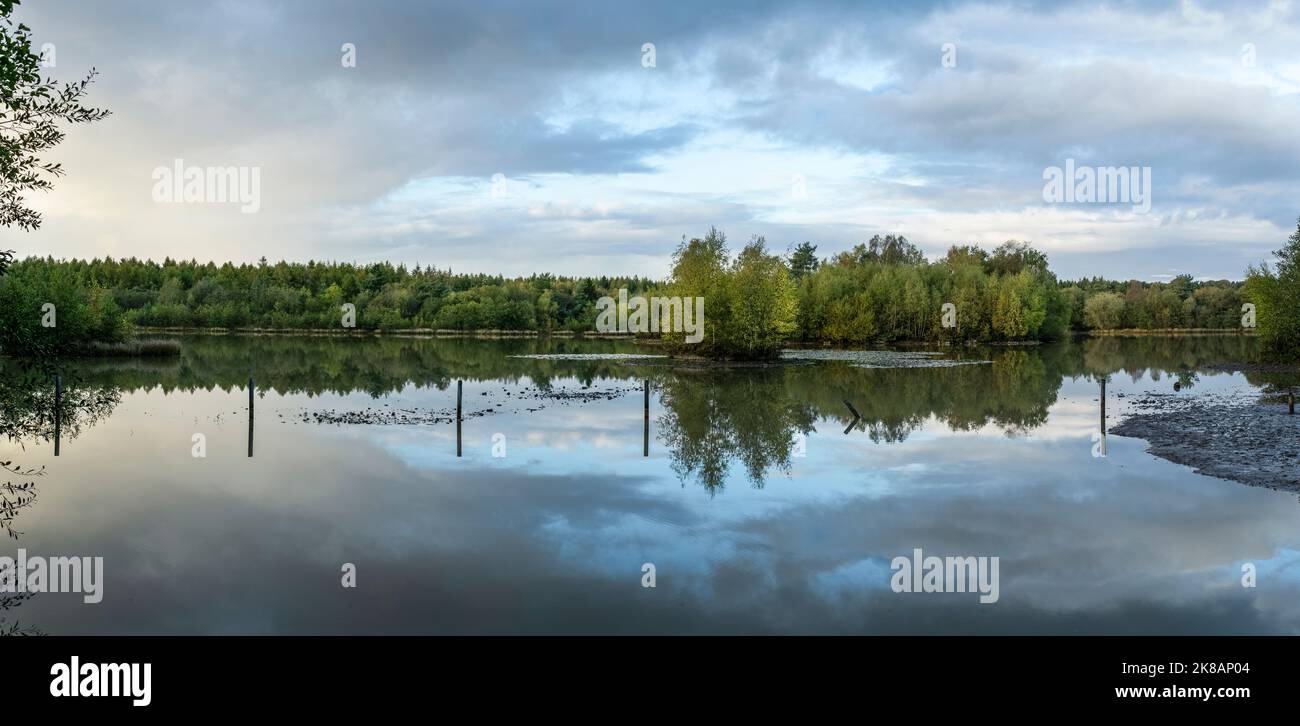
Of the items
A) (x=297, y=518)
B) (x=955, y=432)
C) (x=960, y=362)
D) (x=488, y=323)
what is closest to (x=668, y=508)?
(x=297, y=518)

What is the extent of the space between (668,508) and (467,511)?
13.4 ft

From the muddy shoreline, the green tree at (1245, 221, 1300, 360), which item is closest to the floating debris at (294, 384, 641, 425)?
the muddy shoreline

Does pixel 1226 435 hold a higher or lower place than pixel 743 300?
lower

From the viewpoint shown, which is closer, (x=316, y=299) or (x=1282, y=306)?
(x=1282, y=306)

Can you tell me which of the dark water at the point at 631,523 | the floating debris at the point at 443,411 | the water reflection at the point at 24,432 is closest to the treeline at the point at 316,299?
the water reflection at the point at 24,432

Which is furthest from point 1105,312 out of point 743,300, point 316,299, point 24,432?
point 24,432

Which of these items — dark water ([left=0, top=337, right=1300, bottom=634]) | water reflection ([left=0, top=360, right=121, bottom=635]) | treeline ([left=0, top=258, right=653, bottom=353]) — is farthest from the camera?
treeline ([left=0, top=258, right=653, bottom=353])

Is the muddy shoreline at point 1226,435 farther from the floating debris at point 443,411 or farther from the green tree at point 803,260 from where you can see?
the green tree at point 803,260

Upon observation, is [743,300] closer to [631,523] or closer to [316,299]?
[631,523]

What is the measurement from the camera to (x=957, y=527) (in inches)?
601

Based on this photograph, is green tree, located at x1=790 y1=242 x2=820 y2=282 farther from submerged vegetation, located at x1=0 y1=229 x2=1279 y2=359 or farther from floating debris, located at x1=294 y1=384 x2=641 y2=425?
floating debris, located at x1=294 y1=384 x2=641 y2=425

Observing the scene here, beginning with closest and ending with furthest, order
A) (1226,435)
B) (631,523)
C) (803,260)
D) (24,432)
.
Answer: (631,523)
(24,432)
(1226,435)
(803,260)

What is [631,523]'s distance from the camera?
50.5 ft

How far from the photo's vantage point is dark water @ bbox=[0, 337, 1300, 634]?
10812mm
